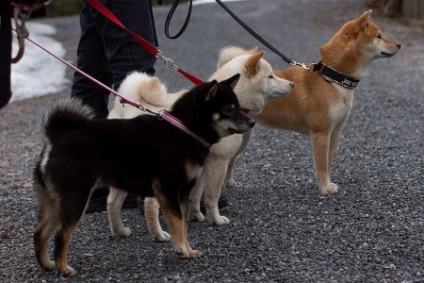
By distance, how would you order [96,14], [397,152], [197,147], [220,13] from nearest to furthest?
[197,147] → [96,14] → [397,152] → [220,13]

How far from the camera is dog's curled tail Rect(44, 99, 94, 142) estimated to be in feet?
9.75

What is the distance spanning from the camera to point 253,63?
3787mm

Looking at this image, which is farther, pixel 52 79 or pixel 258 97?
pixel 52 79

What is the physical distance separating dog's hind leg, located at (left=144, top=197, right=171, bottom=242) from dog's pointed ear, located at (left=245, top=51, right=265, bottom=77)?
0.87 m

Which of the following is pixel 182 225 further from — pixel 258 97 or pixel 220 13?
pixel 220 13

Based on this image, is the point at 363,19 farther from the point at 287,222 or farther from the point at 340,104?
the point at 287,222

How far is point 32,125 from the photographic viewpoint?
7.44 m

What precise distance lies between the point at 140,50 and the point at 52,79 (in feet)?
21.8

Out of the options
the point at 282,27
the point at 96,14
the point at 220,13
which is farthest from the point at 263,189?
the point at 220,13

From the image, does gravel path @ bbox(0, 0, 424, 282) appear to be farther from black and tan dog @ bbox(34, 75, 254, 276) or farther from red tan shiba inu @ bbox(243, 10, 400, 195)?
red tan shiba inu @ bbox(243, 10, 400, 195)

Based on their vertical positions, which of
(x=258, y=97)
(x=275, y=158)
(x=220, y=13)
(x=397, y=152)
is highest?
(x=258, y=97)

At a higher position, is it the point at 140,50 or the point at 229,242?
the point at 140,50

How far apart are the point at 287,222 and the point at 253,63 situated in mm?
859

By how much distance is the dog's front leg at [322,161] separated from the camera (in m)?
4.19
